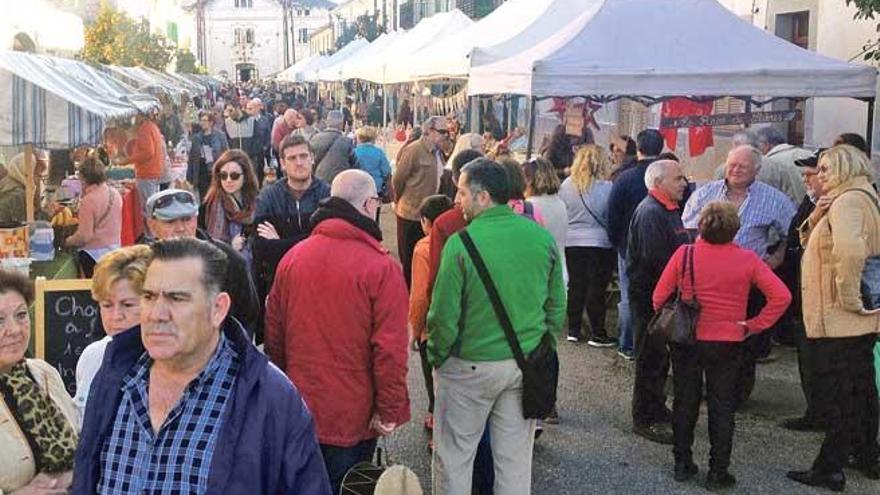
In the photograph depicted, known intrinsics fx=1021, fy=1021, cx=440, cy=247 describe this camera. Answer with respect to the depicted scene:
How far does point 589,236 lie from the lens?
7.96 m

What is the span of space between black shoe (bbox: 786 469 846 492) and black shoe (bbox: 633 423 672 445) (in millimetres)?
823

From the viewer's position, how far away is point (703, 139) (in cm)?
989

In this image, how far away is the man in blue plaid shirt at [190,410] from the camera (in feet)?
7.77

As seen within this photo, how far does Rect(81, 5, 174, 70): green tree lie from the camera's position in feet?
78.2

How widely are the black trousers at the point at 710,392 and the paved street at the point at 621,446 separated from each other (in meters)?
0.23

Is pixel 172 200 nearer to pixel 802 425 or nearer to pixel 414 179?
pixel 802 425

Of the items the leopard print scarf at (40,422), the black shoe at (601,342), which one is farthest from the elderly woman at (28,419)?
the black shoe at (601,342)

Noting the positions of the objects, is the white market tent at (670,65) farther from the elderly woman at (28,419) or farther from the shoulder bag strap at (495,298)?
the elderly woman at (28,419)

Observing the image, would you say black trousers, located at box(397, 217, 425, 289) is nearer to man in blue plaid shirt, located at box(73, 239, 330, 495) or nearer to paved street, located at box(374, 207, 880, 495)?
paved street, located at box(374, 207, 880, 495)

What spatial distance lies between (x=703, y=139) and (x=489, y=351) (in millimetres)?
6241

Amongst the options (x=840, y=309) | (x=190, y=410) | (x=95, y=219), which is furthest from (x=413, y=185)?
(x=190, y=410)

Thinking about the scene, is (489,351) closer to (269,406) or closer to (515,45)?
(269,406)

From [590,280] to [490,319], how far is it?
403 cm

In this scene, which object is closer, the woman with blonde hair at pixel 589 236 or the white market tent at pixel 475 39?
the woman with blonde hair at pixel 589 236
